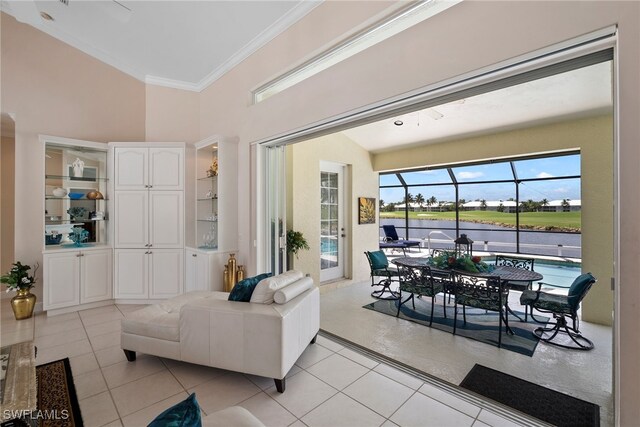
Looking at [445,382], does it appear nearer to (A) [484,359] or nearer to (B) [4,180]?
(A) [484,359]

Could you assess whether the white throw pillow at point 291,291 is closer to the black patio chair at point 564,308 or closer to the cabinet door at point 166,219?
the cabinet door at point 166,219

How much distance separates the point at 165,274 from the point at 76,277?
114 cm

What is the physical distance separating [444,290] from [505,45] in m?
3.09

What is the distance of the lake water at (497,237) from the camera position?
6.26m

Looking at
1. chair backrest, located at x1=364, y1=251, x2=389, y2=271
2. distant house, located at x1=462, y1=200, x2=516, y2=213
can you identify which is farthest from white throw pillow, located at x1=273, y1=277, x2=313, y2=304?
distant house, located at x1=462, y1=200, x2=516, y2=213

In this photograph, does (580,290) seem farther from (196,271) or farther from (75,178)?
(75,178)

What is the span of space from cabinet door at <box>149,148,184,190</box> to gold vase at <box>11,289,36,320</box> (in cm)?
208

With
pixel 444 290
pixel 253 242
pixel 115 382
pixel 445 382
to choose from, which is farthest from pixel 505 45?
pixel 115 382

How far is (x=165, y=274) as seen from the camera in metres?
4.36

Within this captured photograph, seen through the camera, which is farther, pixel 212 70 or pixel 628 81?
pixel 212 70

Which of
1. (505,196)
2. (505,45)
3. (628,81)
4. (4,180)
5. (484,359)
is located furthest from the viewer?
(505,196)

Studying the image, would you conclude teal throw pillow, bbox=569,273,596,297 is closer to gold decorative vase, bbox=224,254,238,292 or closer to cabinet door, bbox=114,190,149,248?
gold decorative vase, bbox=224,254,238,292

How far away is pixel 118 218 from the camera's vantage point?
4.31m

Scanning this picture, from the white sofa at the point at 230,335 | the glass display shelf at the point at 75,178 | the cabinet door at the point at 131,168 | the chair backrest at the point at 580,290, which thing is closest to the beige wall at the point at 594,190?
the chair backrest at the point at 580,290
